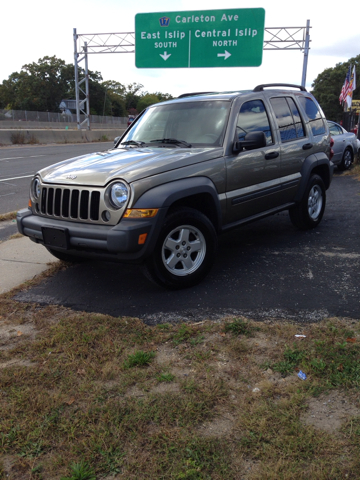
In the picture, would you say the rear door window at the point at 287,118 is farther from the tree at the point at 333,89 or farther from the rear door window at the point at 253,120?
the tree at the point at 333,89

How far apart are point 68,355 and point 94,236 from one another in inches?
46.3

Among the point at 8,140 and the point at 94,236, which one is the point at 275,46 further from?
the point at 94,236

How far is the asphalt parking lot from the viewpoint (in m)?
3.97

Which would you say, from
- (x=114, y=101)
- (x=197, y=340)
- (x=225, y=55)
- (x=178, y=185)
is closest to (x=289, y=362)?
(x=197, y=340)

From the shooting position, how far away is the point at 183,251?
174 inches

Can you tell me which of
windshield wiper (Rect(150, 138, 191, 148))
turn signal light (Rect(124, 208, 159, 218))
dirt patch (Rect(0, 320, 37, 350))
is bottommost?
dirt patch (Rect(0, 320, 37, 350))

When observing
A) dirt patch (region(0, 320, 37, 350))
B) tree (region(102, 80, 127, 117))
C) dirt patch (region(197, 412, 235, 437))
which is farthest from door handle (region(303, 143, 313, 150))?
tree (region(102, 80, 127, 117))

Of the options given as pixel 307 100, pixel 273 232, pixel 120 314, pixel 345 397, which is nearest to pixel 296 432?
pixel 345 397

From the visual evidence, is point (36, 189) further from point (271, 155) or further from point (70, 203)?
point (271, 155)

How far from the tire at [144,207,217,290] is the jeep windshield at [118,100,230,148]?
1023 millimetres

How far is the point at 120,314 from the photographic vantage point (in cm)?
399

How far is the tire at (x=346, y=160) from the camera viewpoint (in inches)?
555

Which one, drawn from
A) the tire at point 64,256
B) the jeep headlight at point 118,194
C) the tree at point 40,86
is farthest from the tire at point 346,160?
the tree at point 40,86

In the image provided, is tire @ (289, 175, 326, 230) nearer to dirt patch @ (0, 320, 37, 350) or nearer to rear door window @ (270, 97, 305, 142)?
rear door window @ (270, 97, 305, 142)
